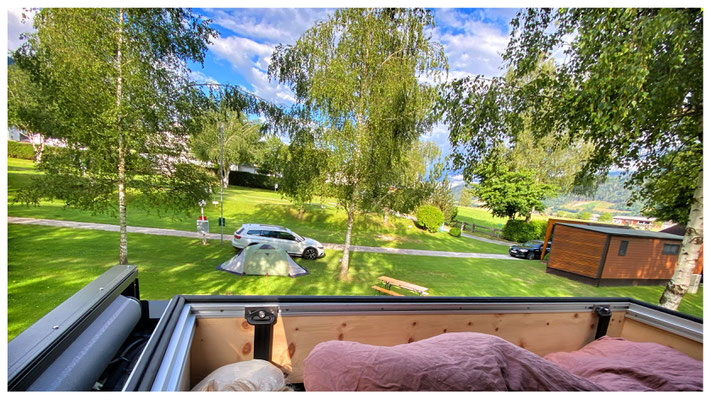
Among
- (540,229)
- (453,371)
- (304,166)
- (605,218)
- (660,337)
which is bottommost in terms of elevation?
(540,229)

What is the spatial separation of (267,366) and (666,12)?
2552 mm

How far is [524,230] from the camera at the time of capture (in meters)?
12.6

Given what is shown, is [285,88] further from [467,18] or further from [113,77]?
[467,18]

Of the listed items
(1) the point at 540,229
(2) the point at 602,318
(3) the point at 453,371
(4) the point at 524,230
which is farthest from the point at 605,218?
(3) the point at 453,371

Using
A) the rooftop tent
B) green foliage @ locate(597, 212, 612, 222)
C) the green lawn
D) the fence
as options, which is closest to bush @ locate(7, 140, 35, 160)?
the green lawn

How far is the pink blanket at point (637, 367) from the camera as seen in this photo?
754 mm

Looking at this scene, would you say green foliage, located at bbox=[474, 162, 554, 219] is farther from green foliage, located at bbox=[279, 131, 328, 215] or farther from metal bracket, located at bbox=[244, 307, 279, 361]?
metal bracket, located at bbox=[244, 307, 279, 361]

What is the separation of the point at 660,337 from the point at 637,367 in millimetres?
597

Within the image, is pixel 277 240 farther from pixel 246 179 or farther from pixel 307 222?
pixel 246 179

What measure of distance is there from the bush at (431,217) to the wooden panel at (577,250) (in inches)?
216

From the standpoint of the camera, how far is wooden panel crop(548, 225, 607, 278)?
19.8ft

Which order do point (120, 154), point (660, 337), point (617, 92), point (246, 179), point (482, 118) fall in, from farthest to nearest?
1. point (246, 179)
2. point (120, 154)
3. point (482, 118)
4. point (617, 92)
5. point (660, 337)

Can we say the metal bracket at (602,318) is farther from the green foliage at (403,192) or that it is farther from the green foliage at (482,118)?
the green foliage at (403,192)

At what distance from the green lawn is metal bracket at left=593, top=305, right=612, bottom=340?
3454 mm
